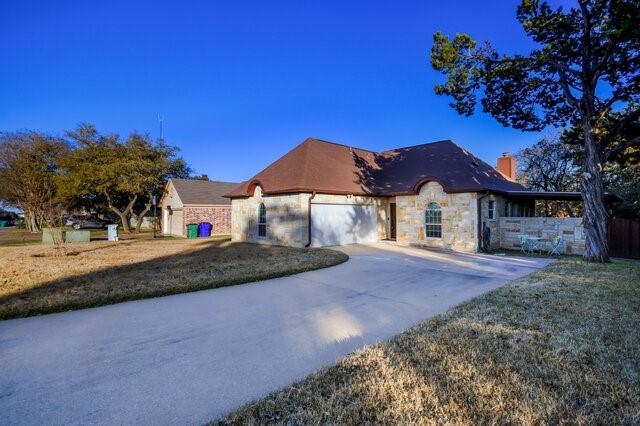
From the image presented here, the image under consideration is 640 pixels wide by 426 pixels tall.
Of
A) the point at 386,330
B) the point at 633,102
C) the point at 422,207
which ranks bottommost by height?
the point at 386,330

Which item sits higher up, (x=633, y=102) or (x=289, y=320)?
(x=633, y=102)

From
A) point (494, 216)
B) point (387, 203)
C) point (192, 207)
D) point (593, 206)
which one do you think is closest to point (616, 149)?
point (593, 206)

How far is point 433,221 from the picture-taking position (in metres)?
16.2

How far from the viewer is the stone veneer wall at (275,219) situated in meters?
15.5

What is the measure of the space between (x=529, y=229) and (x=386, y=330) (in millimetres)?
13647

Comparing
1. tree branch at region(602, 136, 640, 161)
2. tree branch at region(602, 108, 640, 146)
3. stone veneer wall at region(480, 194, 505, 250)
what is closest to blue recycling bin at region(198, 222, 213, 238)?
stone veneer wall at region(480, 194, 505, 250)

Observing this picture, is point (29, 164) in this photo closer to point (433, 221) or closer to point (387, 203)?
point (387, 203)

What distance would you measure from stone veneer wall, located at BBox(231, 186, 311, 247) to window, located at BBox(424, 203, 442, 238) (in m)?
6.24

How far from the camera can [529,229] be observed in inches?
596

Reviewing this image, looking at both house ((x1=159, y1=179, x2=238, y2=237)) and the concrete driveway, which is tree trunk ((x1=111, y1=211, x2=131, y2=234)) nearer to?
house ((x1=159, y1=179, x2=238, y2=237))

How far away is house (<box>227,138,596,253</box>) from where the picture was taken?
1504 centimetres

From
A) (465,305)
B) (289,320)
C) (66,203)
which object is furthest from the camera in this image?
(66,203)

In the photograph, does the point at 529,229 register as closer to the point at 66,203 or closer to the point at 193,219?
the point at 193,219

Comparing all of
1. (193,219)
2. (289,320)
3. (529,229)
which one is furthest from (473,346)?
(193,219)
